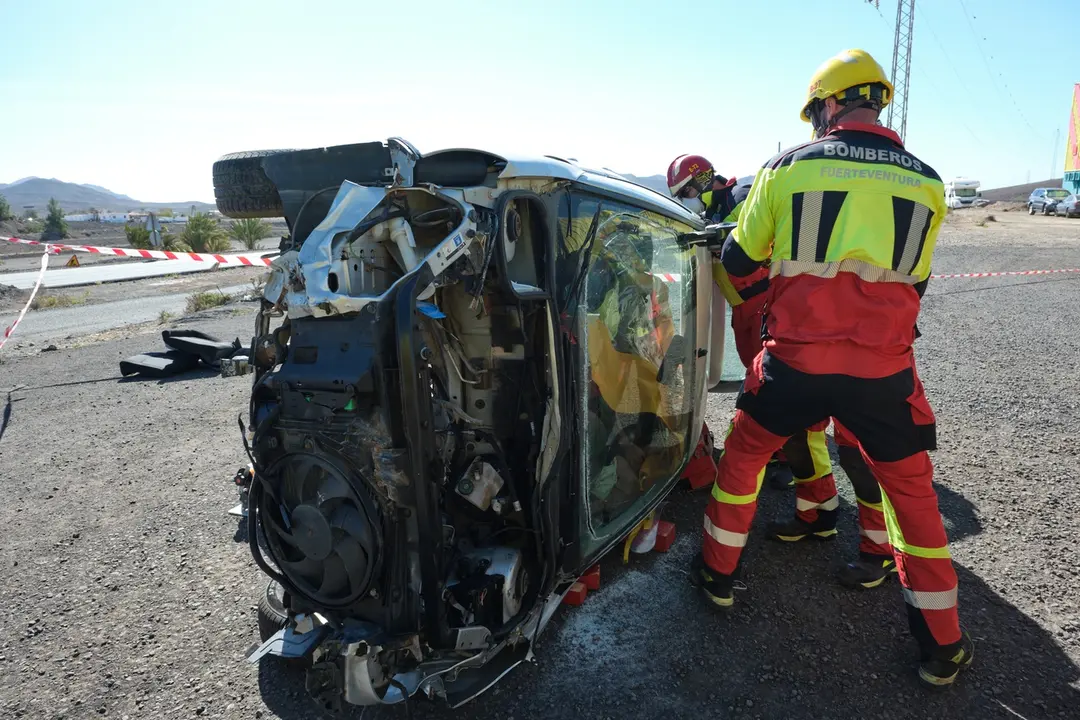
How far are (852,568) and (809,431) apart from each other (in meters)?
0.68

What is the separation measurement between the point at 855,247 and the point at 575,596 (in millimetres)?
1820

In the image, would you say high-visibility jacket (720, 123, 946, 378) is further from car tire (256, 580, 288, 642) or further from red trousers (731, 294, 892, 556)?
car tire (256, 580, 288, 642)

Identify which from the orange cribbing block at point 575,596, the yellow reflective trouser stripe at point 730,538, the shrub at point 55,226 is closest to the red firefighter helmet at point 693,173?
the yellow reflective trouser stripe at point 730,538

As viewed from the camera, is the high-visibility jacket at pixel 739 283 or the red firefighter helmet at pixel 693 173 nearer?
the high-visibility jacket at pixel 739 283

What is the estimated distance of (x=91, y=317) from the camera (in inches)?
491

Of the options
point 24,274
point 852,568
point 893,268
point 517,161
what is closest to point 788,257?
point 893,268

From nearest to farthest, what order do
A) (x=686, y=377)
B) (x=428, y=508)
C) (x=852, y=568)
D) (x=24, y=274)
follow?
(x=428, y=508)
(x=852, y=568)
(x=686, y=377)
(x=24, y=274)

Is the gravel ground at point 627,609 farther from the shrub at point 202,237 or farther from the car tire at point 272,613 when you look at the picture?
the shrub at point 202,237

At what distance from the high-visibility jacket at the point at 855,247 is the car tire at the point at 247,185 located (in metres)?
2.10

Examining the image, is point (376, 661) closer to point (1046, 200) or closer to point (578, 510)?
point (578, 510)

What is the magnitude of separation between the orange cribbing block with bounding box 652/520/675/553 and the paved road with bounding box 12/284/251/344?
33.2ft

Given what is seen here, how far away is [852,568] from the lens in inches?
124

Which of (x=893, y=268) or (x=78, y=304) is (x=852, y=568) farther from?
(x=78, y=304)

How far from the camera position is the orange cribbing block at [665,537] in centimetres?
351
